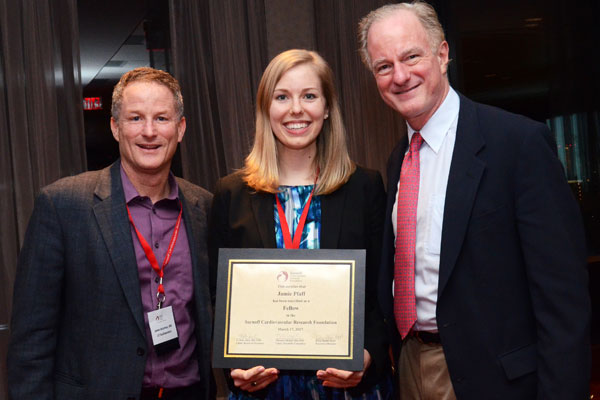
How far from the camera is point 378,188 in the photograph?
2.21 meters

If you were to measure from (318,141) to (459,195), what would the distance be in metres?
0.68

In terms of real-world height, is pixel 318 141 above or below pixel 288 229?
above

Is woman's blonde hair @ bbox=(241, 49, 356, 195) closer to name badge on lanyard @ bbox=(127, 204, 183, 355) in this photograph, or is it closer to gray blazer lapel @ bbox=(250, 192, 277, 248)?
gray blazer lapel @ bbox=(250, 192, 277, 248)

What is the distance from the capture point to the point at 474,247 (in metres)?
1.75

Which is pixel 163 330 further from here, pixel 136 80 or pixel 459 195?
pixel 459 195

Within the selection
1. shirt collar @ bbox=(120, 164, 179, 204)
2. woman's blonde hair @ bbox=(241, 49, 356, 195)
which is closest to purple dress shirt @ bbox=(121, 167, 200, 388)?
shirt collar @ bbox=(120, 164, 179, 204)

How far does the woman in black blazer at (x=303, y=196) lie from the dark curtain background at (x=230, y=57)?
2158mm

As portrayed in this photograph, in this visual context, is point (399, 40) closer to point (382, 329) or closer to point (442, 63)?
point (442, 63)

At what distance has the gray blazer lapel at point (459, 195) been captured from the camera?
5.74 ft

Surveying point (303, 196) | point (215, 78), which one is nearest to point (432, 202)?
point (303, 196)

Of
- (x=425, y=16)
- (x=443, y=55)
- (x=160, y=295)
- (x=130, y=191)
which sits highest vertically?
(x=425, y=16)

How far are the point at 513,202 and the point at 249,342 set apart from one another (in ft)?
2.94

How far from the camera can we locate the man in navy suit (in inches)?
65.5

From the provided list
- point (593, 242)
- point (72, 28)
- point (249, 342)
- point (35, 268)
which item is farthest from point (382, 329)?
point (593, 242)
